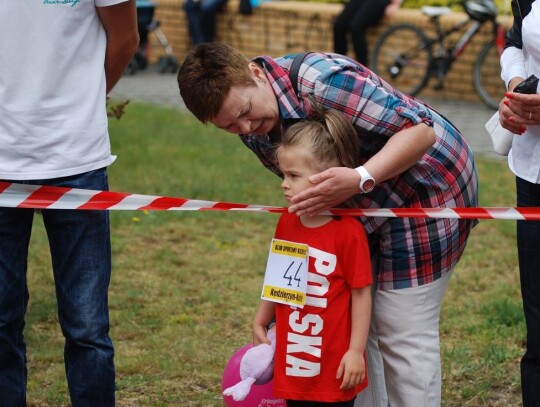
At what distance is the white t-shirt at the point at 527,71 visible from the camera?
3.04 meters

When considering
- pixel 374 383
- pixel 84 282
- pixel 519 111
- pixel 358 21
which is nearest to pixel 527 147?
pixel 519 111

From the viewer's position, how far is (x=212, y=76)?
2973 mm

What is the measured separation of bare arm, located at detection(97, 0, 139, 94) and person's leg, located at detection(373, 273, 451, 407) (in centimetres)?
112

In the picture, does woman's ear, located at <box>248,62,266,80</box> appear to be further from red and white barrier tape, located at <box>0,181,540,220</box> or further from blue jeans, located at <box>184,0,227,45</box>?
blue jeans, located at <box>184,0,227,45</box>

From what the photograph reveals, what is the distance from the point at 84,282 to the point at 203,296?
7.74 ft

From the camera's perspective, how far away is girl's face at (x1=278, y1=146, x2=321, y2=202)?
3.04 meters

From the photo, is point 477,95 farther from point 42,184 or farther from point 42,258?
point 42,184

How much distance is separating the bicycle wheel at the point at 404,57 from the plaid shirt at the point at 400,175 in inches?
332

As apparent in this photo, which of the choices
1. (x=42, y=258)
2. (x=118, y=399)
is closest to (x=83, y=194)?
(x=118, y=399)

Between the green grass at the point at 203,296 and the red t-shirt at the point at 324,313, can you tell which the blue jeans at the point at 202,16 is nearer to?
the green grass at the point at 203,296

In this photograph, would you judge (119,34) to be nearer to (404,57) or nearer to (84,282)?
(84,282)

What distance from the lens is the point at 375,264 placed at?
3301 millimetres

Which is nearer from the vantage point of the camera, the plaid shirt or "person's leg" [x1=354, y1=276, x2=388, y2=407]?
the plaid shirt

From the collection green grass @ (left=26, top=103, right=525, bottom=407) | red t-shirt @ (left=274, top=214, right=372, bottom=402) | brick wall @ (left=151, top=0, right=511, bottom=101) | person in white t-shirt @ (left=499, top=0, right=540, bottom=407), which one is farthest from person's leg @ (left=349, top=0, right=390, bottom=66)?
red t-shirt @ (left=274, top=214, right=372, bottom=402)
